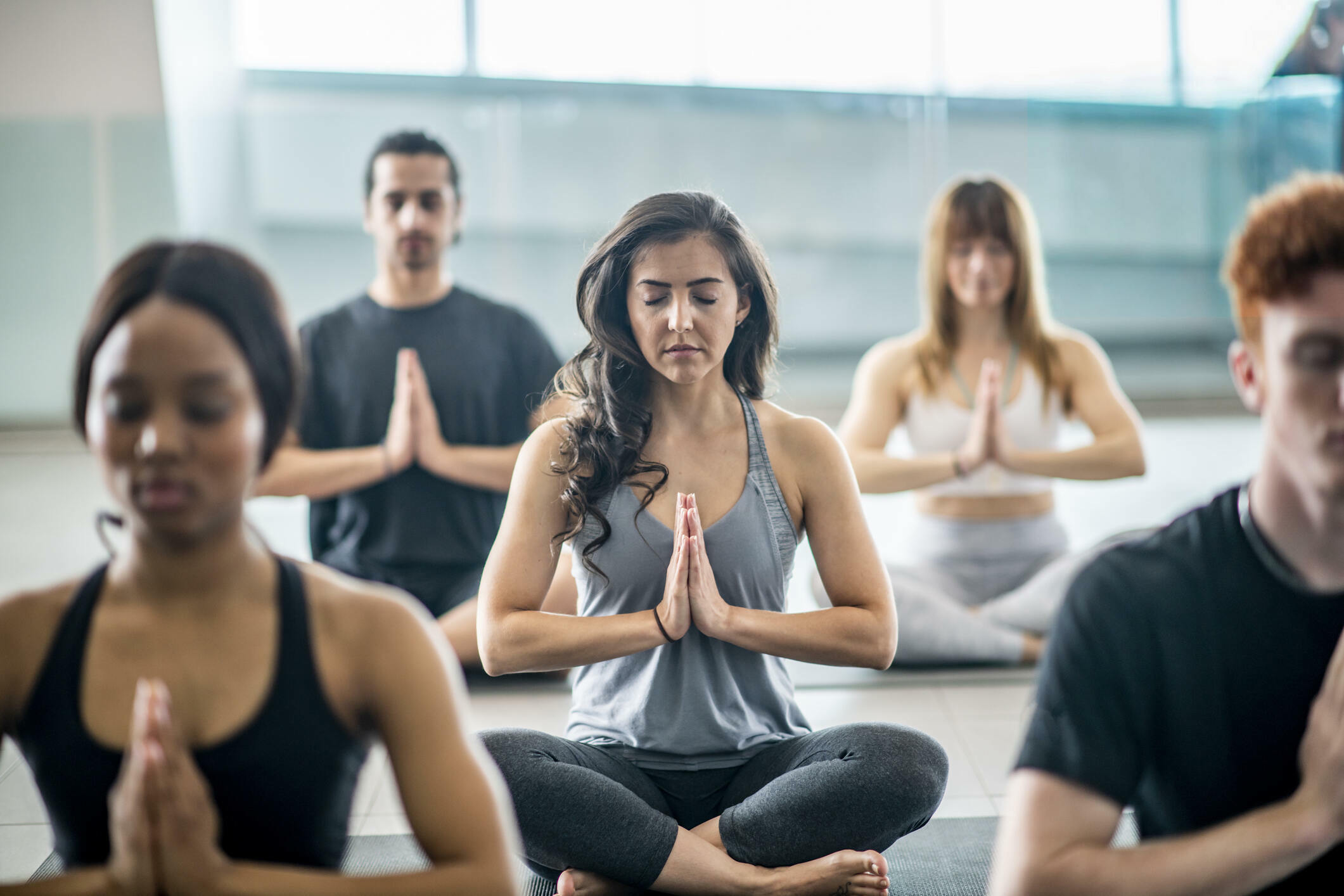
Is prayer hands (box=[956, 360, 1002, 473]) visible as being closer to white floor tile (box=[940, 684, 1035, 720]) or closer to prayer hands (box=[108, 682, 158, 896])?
white floor tile (box=[940, 684, 1035, 720])

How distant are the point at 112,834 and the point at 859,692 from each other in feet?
6.66

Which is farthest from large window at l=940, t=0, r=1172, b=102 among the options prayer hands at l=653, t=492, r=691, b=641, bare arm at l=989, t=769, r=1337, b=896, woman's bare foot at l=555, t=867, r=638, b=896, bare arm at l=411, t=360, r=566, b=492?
bare arm at l=989, t=769, r=1337, b=896

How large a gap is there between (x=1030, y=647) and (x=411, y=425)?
1.51 metres

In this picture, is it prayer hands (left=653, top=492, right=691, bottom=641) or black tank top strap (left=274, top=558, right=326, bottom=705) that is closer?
black tank top strap (left=274, top=558, right=326, bottom=705)

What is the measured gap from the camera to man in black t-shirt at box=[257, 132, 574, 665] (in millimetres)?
2857

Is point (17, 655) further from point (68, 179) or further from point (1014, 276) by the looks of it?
point (68, 179)

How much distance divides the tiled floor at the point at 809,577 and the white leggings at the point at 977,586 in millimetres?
72

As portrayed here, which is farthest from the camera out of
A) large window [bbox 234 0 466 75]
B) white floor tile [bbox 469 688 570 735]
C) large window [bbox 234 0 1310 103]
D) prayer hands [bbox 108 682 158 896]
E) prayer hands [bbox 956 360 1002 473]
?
large window [bbox 234 0 1310 103]

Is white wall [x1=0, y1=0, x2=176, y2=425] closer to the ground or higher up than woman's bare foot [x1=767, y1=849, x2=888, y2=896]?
higher up

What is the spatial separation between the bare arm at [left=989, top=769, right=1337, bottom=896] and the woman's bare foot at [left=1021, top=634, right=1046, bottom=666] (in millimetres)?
1945

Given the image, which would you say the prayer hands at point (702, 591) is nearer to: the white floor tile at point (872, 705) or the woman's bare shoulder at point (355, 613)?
the woman's bare shoulder at point (355, 613)

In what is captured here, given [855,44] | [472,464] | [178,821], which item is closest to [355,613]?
[178,821]

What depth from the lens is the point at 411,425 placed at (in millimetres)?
2799

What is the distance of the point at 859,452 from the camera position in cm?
296
